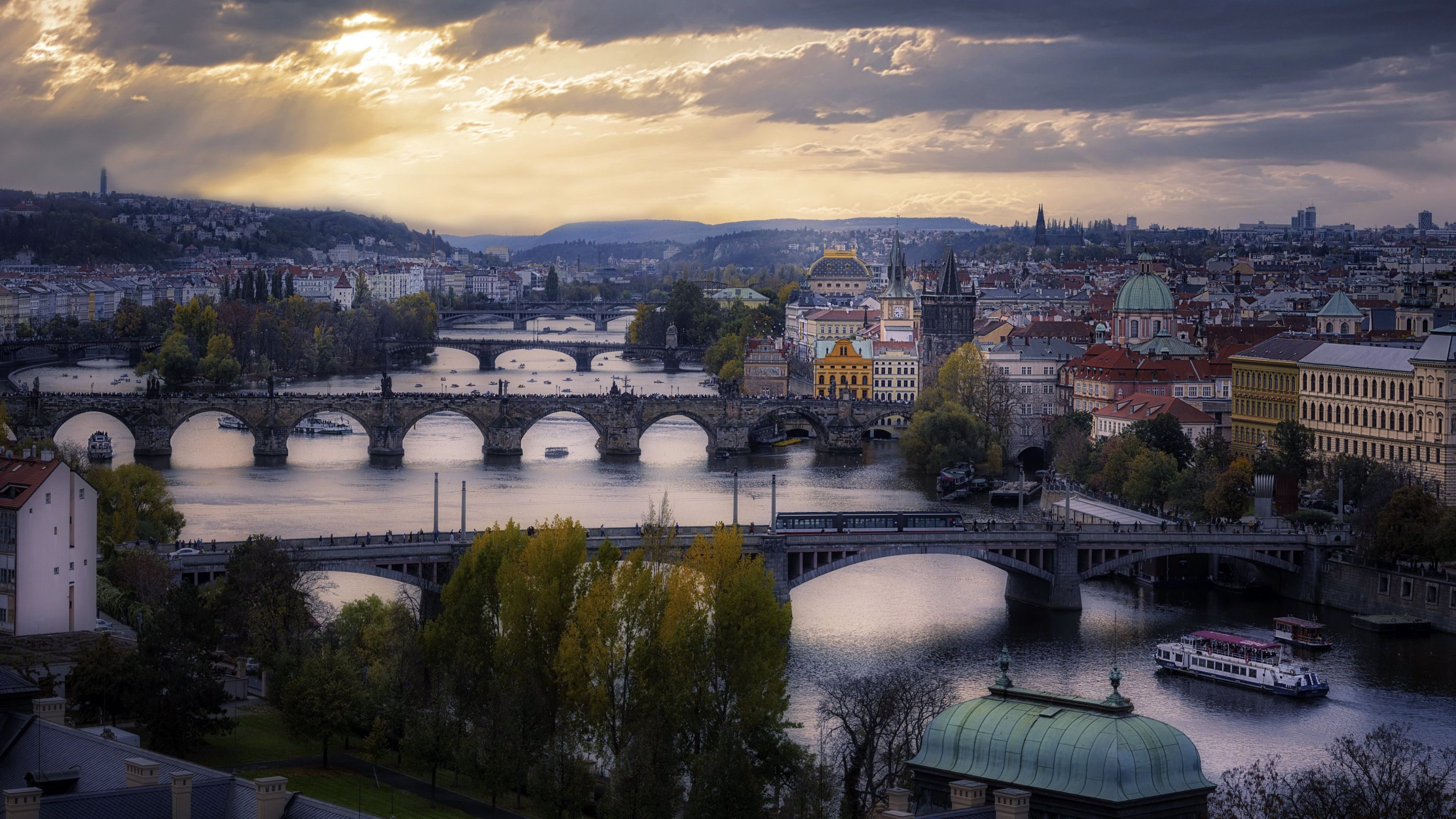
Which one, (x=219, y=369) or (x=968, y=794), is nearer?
(x=968, y=794)

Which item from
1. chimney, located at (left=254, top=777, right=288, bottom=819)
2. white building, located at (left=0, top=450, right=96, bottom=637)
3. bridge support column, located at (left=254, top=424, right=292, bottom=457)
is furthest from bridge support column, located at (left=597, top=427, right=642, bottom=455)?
chimney, located at (left=254, top=777, right=288, bottom=819)

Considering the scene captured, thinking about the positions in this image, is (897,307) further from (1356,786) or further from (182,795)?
(182,795)

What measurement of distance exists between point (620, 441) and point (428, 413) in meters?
7.00

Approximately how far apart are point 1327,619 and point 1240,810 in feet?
63.3

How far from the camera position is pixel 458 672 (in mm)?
28250

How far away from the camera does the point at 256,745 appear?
28.2 meters

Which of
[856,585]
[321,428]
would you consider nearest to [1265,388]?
[856,585]

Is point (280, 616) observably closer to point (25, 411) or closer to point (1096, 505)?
point (1096, 505)

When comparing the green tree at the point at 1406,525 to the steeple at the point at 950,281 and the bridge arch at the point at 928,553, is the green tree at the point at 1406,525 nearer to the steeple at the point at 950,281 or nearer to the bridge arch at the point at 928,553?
the bridge arch at the point at 928,553

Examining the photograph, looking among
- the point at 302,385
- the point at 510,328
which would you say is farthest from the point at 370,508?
the point at 510,328

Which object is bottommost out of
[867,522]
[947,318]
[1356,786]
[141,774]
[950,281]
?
[1356,786]

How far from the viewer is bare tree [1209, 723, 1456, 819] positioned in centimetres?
2225

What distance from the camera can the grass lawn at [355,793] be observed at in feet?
82.5

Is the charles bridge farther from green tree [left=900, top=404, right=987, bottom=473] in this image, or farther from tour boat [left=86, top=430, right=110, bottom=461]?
green tree [left=900, top=404, right=987, bottom=473]
